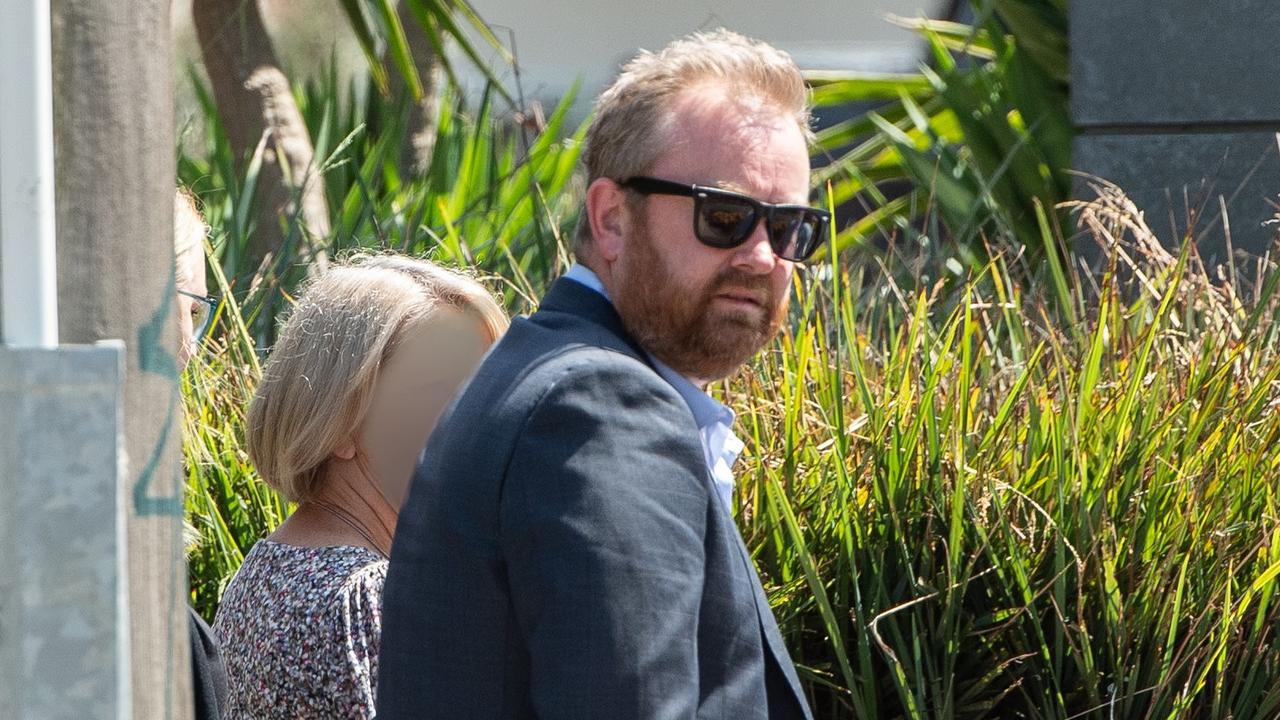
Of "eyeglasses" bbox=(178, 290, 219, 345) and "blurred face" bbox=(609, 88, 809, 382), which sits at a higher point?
"blurred face" bbox=(609, 88, 809, 382)

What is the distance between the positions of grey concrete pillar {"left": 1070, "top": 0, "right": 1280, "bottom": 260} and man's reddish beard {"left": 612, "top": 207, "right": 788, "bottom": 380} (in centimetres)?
441

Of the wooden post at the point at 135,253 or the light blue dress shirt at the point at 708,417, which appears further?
the light blue dress shirt at the point at 708,417

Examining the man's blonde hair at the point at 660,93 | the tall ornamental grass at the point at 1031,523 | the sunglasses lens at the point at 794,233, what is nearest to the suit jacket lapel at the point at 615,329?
the man's blonde hair at the point at 660,93

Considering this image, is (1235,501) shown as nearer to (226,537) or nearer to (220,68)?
(226,537)

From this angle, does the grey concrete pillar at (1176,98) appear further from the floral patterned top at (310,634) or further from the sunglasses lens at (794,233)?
the floral patterned top at (310,634)

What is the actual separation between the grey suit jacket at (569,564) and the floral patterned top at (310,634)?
0.45m

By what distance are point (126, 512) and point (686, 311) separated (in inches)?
31.1

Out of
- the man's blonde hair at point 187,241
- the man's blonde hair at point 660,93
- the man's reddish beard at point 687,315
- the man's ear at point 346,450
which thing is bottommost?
the man's ear at point 346,450

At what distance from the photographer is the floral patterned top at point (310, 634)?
2.12 meters

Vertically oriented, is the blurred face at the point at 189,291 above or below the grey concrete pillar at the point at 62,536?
below

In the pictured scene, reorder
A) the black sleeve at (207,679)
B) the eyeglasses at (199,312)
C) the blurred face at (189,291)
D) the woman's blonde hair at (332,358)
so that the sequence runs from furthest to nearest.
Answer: the eyeglasses at (199,312)
the blurred face at (189,291)
the woman's blonde hair at (332,358)
the black sleeve at (207,679)

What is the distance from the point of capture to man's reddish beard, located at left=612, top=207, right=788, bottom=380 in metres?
1.84

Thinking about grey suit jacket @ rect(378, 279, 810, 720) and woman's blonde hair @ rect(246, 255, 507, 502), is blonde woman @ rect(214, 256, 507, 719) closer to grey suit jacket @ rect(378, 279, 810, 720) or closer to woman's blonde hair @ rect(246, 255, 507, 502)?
woman's blonde hair @ rect(246, 255, 507, 502)

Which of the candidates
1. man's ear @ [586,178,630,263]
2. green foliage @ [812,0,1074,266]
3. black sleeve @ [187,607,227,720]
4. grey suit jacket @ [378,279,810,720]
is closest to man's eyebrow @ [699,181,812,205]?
man's ear @ [586,178,630,263]
